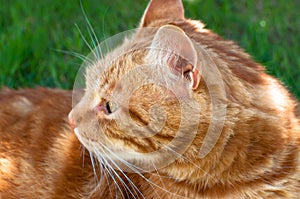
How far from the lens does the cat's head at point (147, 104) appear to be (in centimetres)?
194

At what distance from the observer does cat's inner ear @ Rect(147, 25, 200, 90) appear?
1.85 meters

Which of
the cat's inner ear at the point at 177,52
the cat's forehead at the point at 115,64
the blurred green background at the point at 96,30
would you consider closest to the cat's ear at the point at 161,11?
the cat's forehead at the point at 115,64

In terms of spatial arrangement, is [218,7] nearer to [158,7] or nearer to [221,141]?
[158,7]

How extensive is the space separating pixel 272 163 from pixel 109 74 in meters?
0.73

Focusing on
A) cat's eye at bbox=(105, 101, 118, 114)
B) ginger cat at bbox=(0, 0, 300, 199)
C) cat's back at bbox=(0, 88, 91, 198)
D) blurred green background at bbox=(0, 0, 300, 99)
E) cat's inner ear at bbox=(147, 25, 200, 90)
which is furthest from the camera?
blurred green background at bbox=(0, 0, 300, 99)

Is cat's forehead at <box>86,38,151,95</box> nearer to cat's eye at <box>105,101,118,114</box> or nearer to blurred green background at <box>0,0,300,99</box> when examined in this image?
cat's eye at <box>105,101,118,114</box>

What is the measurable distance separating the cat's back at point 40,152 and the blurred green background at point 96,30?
106 cm

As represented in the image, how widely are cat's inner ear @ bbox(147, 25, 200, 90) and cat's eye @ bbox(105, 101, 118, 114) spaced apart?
0.83 ft

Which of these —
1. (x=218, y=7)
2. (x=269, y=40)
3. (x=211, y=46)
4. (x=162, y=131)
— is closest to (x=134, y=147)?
(x=162, y=131)

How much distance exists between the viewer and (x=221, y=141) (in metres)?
2.01

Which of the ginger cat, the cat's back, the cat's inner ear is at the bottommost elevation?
the cat's back

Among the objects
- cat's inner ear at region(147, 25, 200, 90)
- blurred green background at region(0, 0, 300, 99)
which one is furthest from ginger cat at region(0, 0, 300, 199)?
blurred green background at region(0, 0, 300, 99)

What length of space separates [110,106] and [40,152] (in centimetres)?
51

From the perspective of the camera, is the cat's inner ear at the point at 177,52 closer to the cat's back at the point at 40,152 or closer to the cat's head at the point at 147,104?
the cat's head at the point at 147,104
